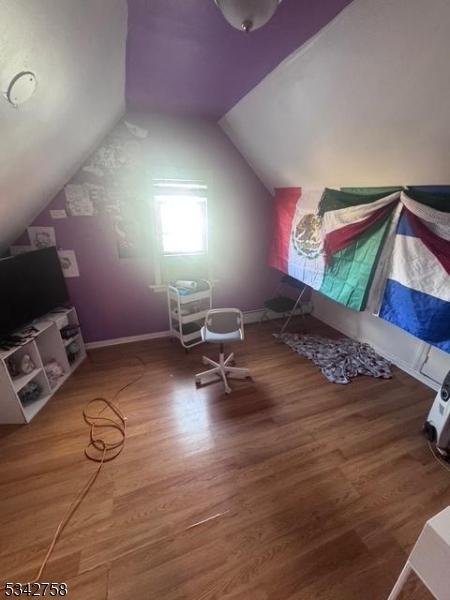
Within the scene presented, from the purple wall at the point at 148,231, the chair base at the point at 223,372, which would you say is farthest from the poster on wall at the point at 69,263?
the chair base at the point at 223,372

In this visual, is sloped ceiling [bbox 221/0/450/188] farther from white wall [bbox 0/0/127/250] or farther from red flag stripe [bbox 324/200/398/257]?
white wall [bbox 0/0/127/250]

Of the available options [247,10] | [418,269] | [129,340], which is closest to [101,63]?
[247,10]

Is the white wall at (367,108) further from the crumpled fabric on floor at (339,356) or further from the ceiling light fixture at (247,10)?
the ceiling light fixture at (247,10)

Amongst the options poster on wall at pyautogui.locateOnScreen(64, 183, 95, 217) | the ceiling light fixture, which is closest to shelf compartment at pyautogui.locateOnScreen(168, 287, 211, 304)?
poster on wall at pyautogui.locateOnScreen(64, 183, 95, 217)

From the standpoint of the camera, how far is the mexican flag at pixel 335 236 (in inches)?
80.2

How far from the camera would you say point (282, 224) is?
120 inches

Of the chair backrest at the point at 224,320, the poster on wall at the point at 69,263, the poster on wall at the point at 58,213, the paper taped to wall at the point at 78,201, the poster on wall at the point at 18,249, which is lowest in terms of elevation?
the chair backrest at the point at 224,320

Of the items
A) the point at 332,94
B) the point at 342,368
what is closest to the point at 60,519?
the point at 342,368

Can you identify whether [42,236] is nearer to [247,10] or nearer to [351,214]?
[247,10]

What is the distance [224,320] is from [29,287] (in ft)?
5.49

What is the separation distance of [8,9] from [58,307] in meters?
2.34

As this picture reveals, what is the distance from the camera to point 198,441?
1800 mm

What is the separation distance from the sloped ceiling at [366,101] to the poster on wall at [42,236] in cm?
210

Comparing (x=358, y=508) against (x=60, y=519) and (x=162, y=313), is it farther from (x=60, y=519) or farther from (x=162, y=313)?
(x=162, y=313)
